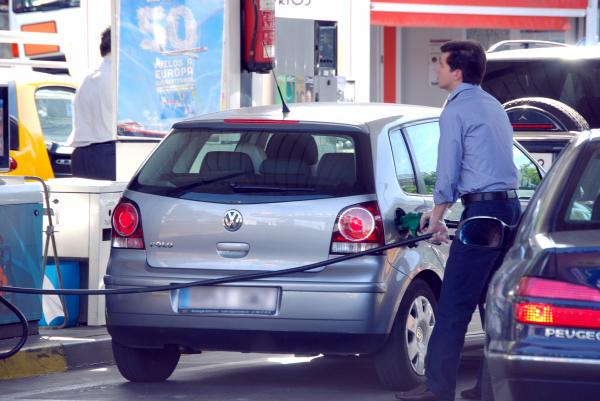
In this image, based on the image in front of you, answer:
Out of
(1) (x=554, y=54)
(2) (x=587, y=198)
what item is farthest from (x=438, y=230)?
(1) (x=554, y=54)

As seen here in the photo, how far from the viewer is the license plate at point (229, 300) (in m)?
7.28

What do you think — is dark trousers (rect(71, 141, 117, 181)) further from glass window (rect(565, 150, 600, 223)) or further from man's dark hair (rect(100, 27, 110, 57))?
glass window (rect(565, 150, 600, 223))

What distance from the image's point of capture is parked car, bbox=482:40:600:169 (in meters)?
11.3

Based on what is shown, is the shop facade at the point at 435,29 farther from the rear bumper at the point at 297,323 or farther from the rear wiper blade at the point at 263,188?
the rear bumper at the point at 297,323

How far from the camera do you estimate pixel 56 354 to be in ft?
28.7

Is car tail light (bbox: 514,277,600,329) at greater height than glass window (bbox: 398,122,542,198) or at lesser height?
lesser

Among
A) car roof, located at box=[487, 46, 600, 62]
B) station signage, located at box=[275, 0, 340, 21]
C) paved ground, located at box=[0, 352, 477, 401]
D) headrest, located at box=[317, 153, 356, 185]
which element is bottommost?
paved ground, located at box=[0, 352, 477, 401]

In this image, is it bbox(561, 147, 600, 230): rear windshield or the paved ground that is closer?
bbox(561, 147, 600, 230): rear windshield

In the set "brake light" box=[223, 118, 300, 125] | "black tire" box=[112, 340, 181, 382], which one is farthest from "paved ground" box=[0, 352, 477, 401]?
"brake light" box=[223, 118, 300, 125]

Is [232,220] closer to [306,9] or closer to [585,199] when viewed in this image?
[585,199]

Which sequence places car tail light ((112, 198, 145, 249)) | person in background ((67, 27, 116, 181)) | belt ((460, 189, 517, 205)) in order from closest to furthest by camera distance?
1. belt ((460, 189, 517, 205))
2. car tail light ((112, 198, 145, 249))
3. person in background ((67, 27, 116, 181))

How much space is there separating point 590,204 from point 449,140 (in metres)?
1.81

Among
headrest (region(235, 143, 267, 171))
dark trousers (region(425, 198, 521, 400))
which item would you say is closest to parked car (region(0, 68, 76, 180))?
headrest (region(235, 143, 267, 171))

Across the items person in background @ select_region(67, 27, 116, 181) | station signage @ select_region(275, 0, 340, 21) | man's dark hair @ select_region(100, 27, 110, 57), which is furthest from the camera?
station signage @ select_region(275, 0, 340, 21)
